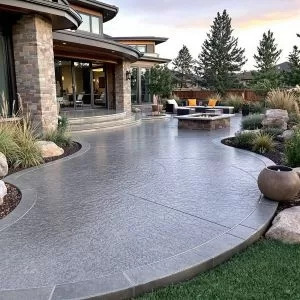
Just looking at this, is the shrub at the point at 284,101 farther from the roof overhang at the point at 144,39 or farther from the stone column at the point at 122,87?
the roof overhang at the point at 144,39

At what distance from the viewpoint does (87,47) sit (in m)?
13.7

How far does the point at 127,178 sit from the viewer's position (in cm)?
585

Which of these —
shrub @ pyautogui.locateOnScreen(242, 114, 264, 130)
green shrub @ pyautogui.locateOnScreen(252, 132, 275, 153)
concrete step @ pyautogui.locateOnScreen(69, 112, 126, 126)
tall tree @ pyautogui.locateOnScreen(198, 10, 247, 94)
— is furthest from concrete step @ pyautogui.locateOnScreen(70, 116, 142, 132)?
tall tree @ pyautogui.locateOnScreen(198, 10, 247, 94)

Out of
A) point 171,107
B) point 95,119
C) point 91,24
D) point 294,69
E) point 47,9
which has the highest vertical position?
point 91,24

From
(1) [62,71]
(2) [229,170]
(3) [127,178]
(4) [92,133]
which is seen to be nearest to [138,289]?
(3) [127,178]

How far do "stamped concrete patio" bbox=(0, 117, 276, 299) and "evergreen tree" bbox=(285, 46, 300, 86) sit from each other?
67.1 feet

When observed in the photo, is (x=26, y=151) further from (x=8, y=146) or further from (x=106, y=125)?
(x=106, y=125)

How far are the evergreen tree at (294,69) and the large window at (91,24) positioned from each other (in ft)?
49.0

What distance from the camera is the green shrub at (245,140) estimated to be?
8500 millimetres

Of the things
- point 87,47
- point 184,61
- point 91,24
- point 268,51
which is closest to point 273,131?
point 87,47

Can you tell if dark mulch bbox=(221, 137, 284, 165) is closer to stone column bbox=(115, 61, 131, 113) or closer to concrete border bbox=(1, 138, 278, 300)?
concrete border bbox=(1, 138, 278, 300)

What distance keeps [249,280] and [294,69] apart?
84.8 feet

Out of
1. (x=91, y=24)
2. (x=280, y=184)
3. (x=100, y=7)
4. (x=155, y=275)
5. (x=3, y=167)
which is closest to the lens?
(x=155, y=275)

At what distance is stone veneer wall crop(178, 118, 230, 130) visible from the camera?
12.3 metres
